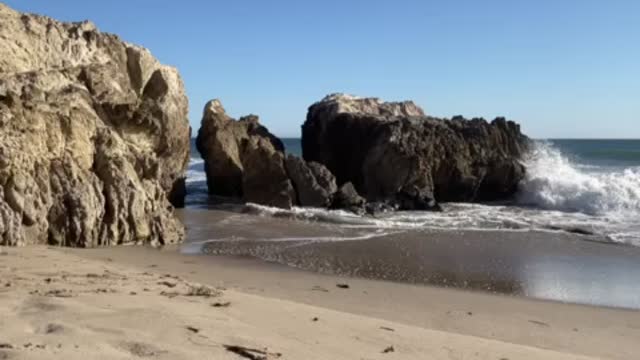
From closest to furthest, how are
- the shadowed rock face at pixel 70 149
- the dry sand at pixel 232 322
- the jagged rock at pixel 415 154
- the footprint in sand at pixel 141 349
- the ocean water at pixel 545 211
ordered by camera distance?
the footprint in sand at pixel 141 349
the dry sand at pixel 232 322
the shadowed rock face at pixel 70 149
the ocean water at pixel 545 211
the jagged rock at pixel 415 154

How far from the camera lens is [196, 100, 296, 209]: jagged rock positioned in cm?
2497

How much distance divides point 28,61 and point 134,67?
5.57 metres

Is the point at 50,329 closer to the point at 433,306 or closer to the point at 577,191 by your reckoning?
the point at 433,306

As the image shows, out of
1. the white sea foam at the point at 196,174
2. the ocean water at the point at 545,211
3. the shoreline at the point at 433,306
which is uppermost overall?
the white sea foam at the point at 196,174

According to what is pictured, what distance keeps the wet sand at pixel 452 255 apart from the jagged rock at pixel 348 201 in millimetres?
3549

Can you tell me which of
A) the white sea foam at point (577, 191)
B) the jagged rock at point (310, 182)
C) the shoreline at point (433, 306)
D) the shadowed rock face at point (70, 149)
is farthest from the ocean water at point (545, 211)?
the shoreline at point (433, 306)

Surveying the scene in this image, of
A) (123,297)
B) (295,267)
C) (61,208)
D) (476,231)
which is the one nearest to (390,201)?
(476,231)

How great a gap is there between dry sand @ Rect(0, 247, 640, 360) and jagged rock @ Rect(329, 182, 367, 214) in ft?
42.9

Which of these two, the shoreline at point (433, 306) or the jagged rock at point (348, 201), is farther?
the jagged rock at point (348, 201)

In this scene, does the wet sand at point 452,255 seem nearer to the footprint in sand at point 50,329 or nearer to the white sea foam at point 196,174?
the footprint in sand at point 50,329

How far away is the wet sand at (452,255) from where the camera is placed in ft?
39.0

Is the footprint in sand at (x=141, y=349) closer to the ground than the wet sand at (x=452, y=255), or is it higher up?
higher up

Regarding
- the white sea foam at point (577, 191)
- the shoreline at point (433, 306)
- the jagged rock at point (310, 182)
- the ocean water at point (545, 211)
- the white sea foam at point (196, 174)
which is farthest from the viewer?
the white sea foam at point (196, 174)

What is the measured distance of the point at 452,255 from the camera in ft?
49.3
